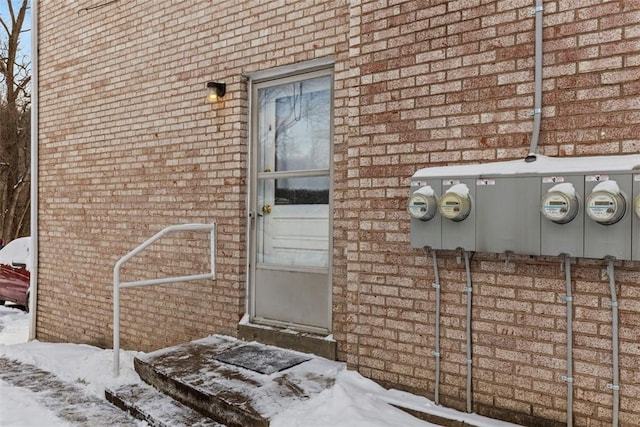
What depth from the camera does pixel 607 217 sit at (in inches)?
88.4

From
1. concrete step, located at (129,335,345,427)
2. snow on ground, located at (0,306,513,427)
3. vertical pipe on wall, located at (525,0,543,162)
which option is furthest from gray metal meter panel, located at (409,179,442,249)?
concrete step, located at (129,335,345,427)

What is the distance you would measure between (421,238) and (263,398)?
129 centimetres

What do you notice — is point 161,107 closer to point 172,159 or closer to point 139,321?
point 172,159

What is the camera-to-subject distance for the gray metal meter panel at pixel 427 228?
9.30 feet

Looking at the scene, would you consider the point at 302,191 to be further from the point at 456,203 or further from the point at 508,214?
the point at 508,214

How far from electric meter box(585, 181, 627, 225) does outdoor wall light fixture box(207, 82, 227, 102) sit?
10.3 feet

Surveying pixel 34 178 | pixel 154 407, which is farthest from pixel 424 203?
pixel 34 178

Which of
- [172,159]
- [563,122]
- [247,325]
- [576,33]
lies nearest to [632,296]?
[563,122]

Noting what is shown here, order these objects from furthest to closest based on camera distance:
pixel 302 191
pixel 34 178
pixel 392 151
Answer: pixel 34 178 → pixel 302 191 → pixel 392 151

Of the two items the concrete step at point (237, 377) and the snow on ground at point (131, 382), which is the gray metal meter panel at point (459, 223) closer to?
the snow on ground at point (131, 382)

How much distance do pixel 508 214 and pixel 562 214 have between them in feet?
0.95

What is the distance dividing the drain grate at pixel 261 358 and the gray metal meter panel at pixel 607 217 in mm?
2103

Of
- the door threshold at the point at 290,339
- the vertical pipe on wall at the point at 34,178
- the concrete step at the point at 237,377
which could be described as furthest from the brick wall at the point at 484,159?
the vertical pipe on wall at the point at 34,178

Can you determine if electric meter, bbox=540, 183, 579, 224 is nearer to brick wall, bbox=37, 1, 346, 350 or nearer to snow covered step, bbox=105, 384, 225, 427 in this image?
brick wall, bbox=37, 1, 346, 350
